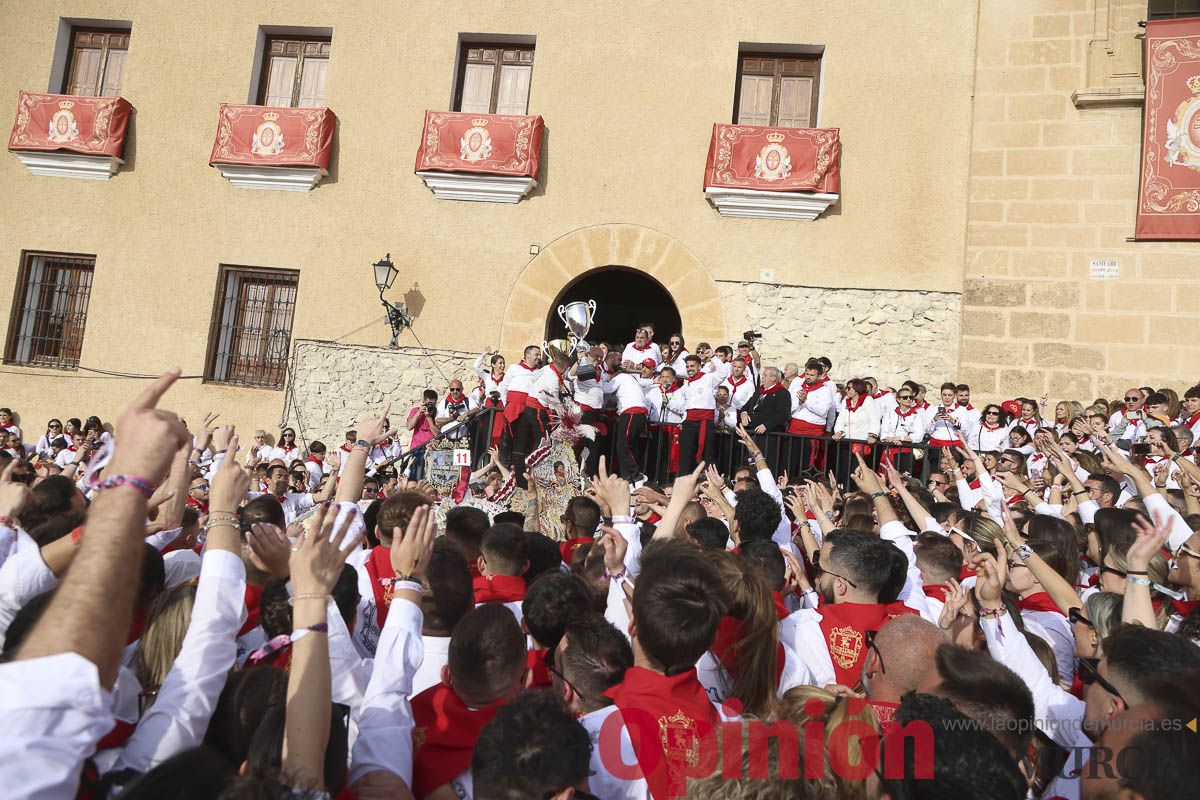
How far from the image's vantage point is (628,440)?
34.7 feet

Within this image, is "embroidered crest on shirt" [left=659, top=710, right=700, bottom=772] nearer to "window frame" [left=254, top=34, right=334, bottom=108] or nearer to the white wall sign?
the white wall sign

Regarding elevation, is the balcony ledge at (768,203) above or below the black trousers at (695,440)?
above

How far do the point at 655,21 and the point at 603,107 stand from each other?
1626mm

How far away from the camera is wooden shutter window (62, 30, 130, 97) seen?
14.9 m

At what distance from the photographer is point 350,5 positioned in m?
14.2

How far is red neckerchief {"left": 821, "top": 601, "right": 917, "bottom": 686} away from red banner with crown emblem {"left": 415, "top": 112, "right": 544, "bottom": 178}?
11.2 m

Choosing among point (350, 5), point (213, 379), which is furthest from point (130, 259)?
point (350, 5)

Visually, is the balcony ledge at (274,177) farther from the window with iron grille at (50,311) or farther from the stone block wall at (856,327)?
the stone block wall at (856,327)

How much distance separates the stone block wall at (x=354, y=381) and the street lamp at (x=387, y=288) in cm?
35

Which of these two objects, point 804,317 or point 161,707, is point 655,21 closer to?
point 804,317

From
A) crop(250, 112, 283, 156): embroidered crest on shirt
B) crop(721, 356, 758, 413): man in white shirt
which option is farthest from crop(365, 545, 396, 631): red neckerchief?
crop(250, 112, 283, 156): embroidered crest on shirt

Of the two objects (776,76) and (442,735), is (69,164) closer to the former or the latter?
(776,76)

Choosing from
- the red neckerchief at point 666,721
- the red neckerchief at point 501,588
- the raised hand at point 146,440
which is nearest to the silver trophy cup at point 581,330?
the red neckerchief at point 501,588

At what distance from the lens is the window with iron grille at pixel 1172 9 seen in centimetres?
1334
